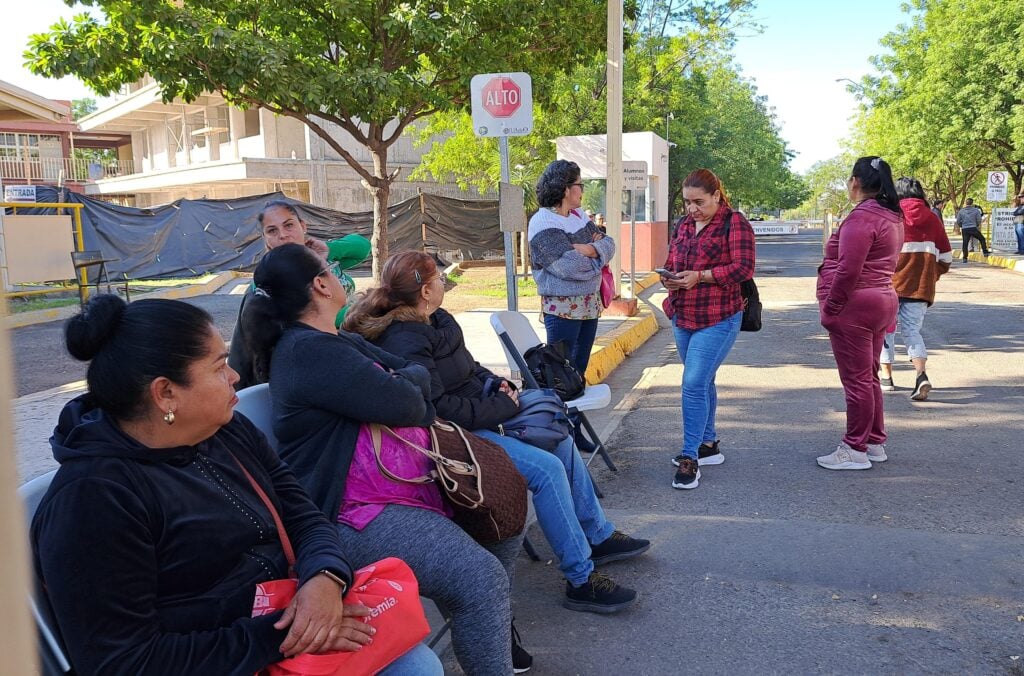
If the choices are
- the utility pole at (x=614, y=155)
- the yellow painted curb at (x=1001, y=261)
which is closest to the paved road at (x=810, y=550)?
the utility pole at (x=614, y=155)

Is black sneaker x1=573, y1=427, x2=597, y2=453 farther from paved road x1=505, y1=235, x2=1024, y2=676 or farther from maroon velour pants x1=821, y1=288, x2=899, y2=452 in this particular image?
maroon velour pants x1=821, y1=288, x2=899, y2=452

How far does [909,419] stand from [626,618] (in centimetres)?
392

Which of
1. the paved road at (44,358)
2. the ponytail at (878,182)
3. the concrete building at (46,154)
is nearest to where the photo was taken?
the ponytail at (878,182)

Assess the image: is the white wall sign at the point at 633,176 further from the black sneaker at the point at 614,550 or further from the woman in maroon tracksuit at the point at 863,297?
the black sneaker at the point at 614,550

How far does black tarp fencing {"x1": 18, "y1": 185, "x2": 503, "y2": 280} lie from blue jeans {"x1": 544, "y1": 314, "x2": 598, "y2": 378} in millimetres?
12885

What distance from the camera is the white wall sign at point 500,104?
18.5ft

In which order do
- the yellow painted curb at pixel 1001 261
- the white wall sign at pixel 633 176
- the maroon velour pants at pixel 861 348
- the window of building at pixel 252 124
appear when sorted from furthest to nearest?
the window of building at pixel 252 124 → the yellow painted curb at pixel 1001 261 → the white wall sign at pixel 633 176 → the maroon velour pants at pixel 861 348

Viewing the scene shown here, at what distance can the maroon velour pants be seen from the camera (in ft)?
16.0

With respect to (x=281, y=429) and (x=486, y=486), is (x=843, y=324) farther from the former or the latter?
(x=281, y=429)

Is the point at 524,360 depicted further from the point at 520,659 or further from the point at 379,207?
the point at 379,207

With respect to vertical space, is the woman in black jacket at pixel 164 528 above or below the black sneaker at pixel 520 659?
above

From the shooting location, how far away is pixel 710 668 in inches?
117

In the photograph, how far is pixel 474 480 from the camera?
2.78 m

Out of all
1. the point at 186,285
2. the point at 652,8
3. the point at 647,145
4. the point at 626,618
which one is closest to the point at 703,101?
the point at 652,8
